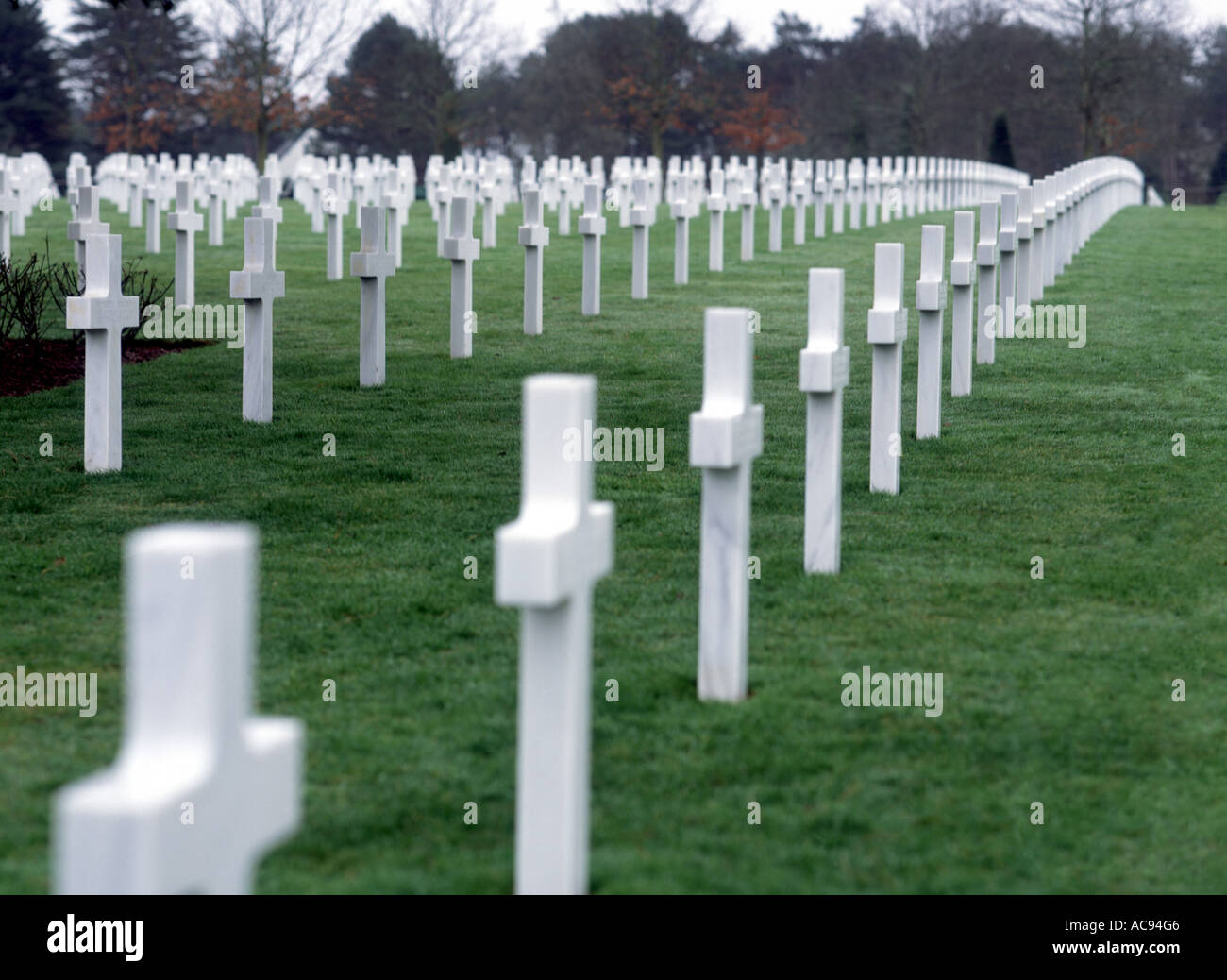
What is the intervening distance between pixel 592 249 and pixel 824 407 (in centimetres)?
891

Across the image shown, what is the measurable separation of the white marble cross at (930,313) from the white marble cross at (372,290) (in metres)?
3.71

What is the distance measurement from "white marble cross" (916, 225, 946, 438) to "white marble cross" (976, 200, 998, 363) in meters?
2.11

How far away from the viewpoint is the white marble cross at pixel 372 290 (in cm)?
1102

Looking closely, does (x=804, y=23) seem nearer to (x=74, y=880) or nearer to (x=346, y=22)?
(x=346, y=22)

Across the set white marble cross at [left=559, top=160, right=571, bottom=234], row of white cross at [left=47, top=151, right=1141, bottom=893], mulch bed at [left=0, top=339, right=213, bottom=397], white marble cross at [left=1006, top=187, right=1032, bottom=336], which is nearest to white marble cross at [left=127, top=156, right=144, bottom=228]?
white marble cross at [left=559, top=160, right=571, bottom=234]

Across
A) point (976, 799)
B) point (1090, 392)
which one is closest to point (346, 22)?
point (1090, 392)

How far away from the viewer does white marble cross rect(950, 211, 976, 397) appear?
399 inches

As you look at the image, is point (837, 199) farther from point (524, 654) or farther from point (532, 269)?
point (524, 654)

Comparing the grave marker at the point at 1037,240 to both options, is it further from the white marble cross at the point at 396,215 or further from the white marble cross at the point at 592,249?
the white marble cross at the point at 396,215

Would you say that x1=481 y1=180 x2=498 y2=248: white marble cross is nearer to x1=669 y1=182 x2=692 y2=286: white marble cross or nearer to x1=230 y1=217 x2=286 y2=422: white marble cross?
x1=669 y1=182 x2=692 y2=286: white marble cross

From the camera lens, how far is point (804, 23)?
73812mm

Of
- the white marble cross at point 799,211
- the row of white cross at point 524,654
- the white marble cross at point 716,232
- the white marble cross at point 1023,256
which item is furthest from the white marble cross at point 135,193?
the row of white cross at point 524,654
